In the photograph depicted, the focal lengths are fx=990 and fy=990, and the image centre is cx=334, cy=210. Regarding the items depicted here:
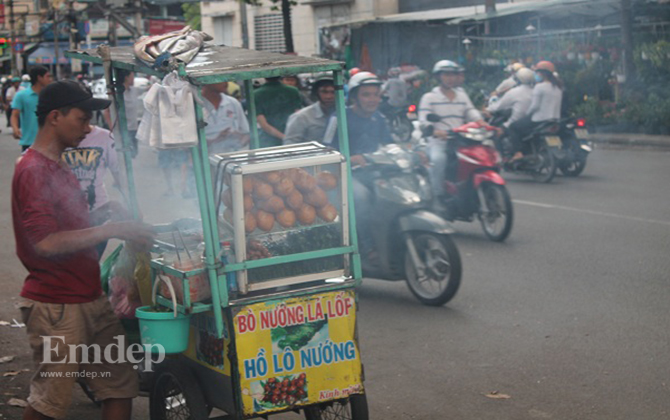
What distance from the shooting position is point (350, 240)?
4145mm

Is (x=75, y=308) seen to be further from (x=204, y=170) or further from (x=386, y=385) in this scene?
(x=386, y=385)

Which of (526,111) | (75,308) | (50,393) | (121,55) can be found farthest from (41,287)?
(526,111)

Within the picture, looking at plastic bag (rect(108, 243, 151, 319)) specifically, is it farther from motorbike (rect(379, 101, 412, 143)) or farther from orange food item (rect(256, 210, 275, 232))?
motorbike (rect(379, 101, 412, 143))

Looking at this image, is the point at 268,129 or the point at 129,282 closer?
the point at 129,282

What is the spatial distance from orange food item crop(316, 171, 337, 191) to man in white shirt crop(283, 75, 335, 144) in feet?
13.1

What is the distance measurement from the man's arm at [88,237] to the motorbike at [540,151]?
10712 millimetres

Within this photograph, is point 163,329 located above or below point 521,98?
below

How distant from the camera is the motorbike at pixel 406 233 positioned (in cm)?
733

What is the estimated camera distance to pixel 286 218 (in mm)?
4070

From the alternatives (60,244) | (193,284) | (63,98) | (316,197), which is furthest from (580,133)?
(60,244)

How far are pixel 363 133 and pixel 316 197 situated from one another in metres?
3.95

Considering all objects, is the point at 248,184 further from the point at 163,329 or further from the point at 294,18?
the point at 294,18

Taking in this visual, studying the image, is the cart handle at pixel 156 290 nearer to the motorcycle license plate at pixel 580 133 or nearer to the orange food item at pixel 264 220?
the orange food item at pixel 264 220

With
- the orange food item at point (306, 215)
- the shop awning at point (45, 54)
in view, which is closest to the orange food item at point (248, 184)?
the orange food item at point (306, 215)
